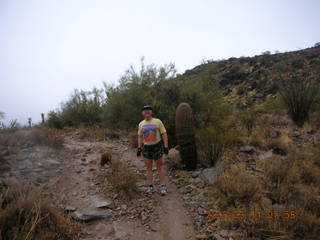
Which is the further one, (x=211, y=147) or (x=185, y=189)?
(x=211, y=147)

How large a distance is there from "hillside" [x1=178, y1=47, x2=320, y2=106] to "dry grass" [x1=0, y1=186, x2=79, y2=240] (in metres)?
14.9

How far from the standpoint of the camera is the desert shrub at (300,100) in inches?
296

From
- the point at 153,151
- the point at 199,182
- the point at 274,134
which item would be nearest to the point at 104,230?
the point at 153,151

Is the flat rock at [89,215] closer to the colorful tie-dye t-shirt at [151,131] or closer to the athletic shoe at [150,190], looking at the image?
the athletic shoe at [150,190]

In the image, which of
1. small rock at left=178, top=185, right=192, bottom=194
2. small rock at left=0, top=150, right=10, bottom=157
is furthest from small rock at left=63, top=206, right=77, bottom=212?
small rock at left=0, top=150, right=10, bottom=157

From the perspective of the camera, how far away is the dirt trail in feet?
8.60

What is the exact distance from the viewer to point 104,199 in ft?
11.2

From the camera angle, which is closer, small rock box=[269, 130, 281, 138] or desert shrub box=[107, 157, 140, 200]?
desert shrub box=[107, 157, 140, 200]

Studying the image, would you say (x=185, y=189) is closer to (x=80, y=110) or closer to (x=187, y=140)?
(x=187, y=140)

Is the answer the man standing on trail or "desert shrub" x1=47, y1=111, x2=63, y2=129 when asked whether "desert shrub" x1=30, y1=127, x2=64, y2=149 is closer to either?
the man standing on trail

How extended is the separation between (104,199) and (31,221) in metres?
1.41

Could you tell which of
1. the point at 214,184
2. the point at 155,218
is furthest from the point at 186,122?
the point at 155,218

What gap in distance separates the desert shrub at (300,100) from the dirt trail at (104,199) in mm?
7313

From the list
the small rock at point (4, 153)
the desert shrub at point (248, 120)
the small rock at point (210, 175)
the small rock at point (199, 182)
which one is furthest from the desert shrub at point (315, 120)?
the small rock at point (4, 153)
